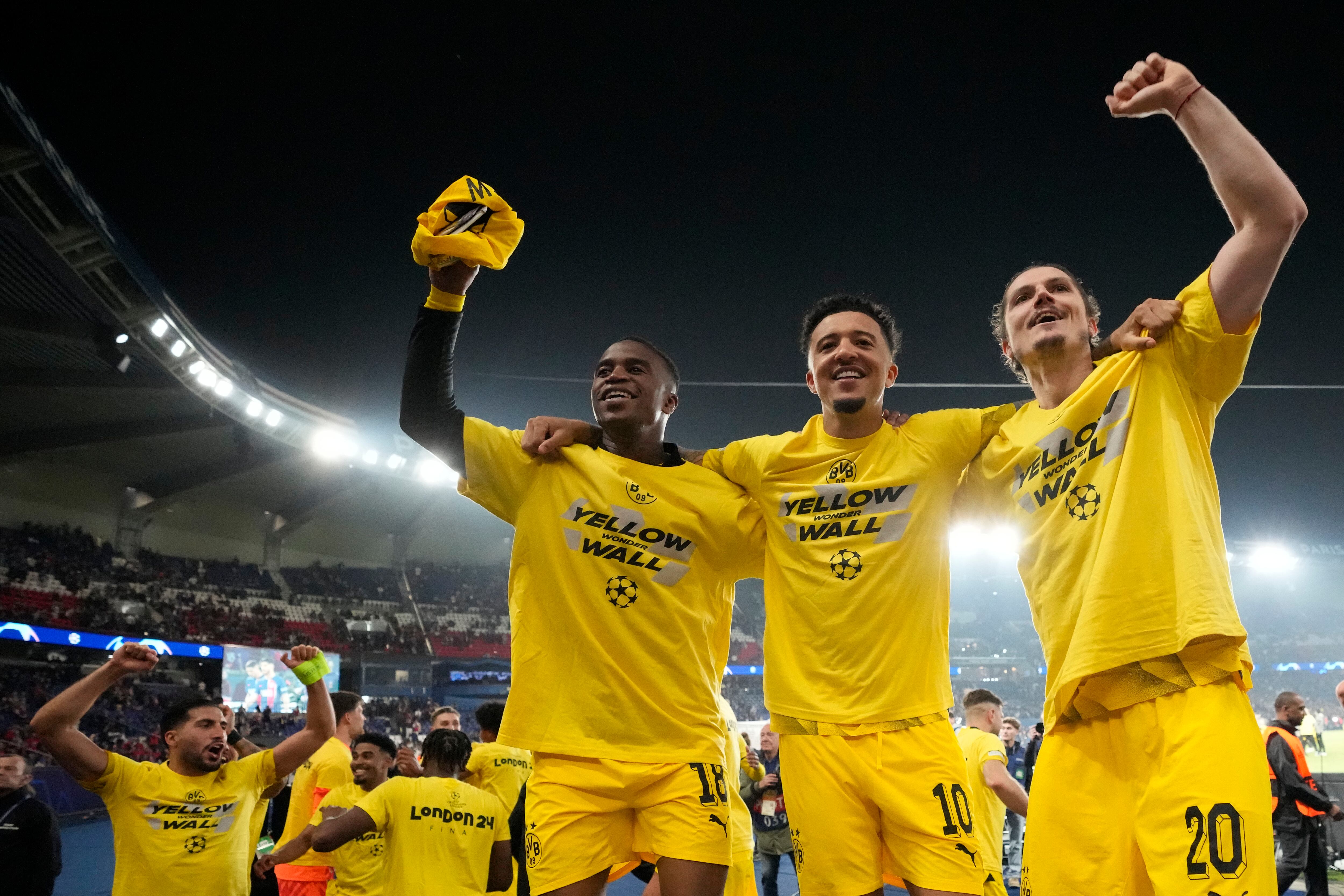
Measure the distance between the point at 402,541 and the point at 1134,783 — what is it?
123 ft

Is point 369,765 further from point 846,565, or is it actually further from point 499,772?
point 846,565

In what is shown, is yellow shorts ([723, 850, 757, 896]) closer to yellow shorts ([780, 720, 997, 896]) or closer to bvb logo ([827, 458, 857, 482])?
yellow shorts ([780, 720, 997, 896])

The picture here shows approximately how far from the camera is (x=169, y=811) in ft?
16.4

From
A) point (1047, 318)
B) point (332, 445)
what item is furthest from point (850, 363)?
point (332, 445)

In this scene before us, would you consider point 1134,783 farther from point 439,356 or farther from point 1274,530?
point 1274,530

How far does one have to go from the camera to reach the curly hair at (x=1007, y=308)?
3.14 metres

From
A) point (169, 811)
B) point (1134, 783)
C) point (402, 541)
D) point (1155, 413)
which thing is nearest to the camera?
point (1134, 783)

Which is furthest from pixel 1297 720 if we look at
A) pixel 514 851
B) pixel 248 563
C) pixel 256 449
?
pixel 248 563

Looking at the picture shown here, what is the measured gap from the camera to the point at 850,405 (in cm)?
335

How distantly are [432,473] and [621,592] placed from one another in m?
28.5

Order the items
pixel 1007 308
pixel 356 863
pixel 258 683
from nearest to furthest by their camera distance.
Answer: pixel 1007 308 → pixel 356 863 → pixel 258 683

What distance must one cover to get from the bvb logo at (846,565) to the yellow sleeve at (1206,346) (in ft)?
3.75

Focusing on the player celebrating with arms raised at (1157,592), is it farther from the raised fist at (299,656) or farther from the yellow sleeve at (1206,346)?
the raised fist at (299,656)

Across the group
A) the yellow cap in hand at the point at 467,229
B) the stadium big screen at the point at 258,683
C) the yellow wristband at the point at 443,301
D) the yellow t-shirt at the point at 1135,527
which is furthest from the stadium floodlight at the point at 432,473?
the yellow t-shirt at the point at 1135,527
